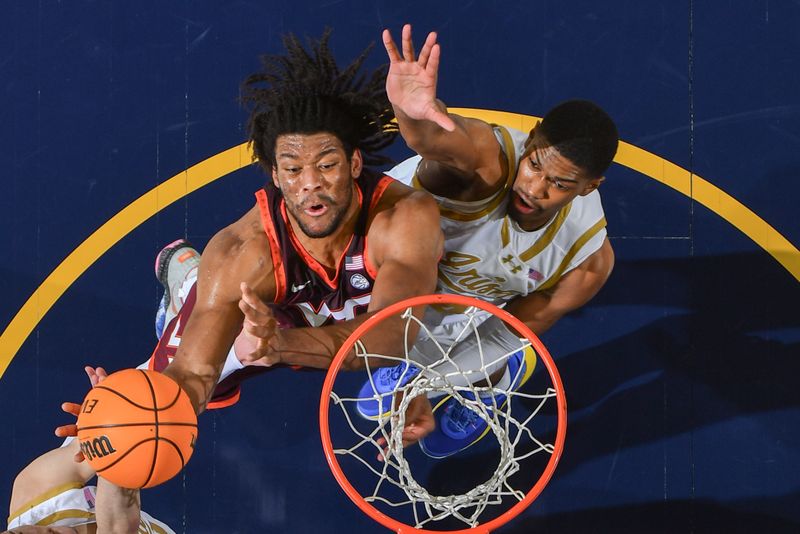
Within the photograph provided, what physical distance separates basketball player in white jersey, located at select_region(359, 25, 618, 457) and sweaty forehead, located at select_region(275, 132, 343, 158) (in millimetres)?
324

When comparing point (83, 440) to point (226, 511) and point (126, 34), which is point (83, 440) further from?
point (126, 34)

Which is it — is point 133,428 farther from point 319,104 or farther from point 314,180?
point 319,104

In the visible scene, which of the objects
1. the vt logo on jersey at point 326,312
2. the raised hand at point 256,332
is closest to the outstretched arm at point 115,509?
the raised hand at point 256,332

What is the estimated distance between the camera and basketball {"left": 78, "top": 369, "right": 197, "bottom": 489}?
10.2 feet

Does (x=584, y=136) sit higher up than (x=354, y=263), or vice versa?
(x=584, y=136)

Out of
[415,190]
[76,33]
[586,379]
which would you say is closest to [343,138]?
[415,190]

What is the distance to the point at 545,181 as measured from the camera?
3516 millimetres

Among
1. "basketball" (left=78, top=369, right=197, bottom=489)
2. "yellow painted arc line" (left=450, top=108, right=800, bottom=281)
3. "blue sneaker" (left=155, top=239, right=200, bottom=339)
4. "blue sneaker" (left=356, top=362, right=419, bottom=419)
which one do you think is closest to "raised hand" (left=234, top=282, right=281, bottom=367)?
"basketball" (left=78, top=369, right=197, bottom=489)

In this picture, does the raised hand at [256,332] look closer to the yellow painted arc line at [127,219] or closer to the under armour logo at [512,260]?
the under armour logo at [512,260]

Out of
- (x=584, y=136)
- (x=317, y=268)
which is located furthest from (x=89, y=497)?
(x=584, y=136)

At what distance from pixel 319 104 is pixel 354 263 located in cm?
63

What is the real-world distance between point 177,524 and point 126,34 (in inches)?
102

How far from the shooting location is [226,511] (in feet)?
15.3

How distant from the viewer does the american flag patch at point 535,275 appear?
3979mm
